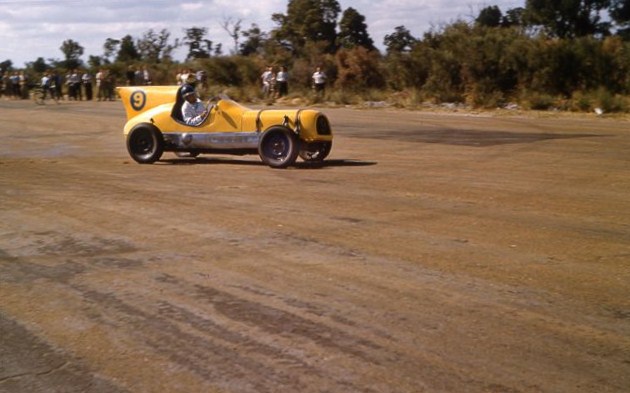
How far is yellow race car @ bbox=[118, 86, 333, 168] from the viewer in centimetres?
1497

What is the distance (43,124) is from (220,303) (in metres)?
23.6

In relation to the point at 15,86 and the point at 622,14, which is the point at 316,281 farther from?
the point at 15,86

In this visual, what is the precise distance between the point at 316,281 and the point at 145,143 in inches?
389

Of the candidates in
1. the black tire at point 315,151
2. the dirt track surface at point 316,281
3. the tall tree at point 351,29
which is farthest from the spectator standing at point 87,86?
the dirt track surface at point 316,281

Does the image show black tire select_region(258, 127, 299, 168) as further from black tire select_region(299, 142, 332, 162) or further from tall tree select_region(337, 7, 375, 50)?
tall tree select_region(337, 7, 375, 50)

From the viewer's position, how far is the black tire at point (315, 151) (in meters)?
15.3

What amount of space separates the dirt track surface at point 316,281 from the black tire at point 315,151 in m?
0.91

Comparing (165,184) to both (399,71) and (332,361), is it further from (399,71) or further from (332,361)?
(399,71)

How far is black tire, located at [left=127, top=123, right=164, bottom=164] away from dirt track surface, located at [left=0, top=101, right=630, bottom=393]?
1.83 m

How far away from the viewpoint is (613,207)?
35.4 feet

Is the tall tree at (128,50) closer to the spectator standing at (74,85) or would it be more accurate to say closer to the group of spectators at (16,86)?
the group of spectators at (16,86)

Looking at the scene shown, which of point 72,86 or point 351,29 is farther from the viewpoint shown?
point 351,29

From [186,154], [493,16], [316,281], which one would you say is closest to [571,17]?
[493,16]

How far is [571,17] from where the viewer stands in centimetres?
4981
